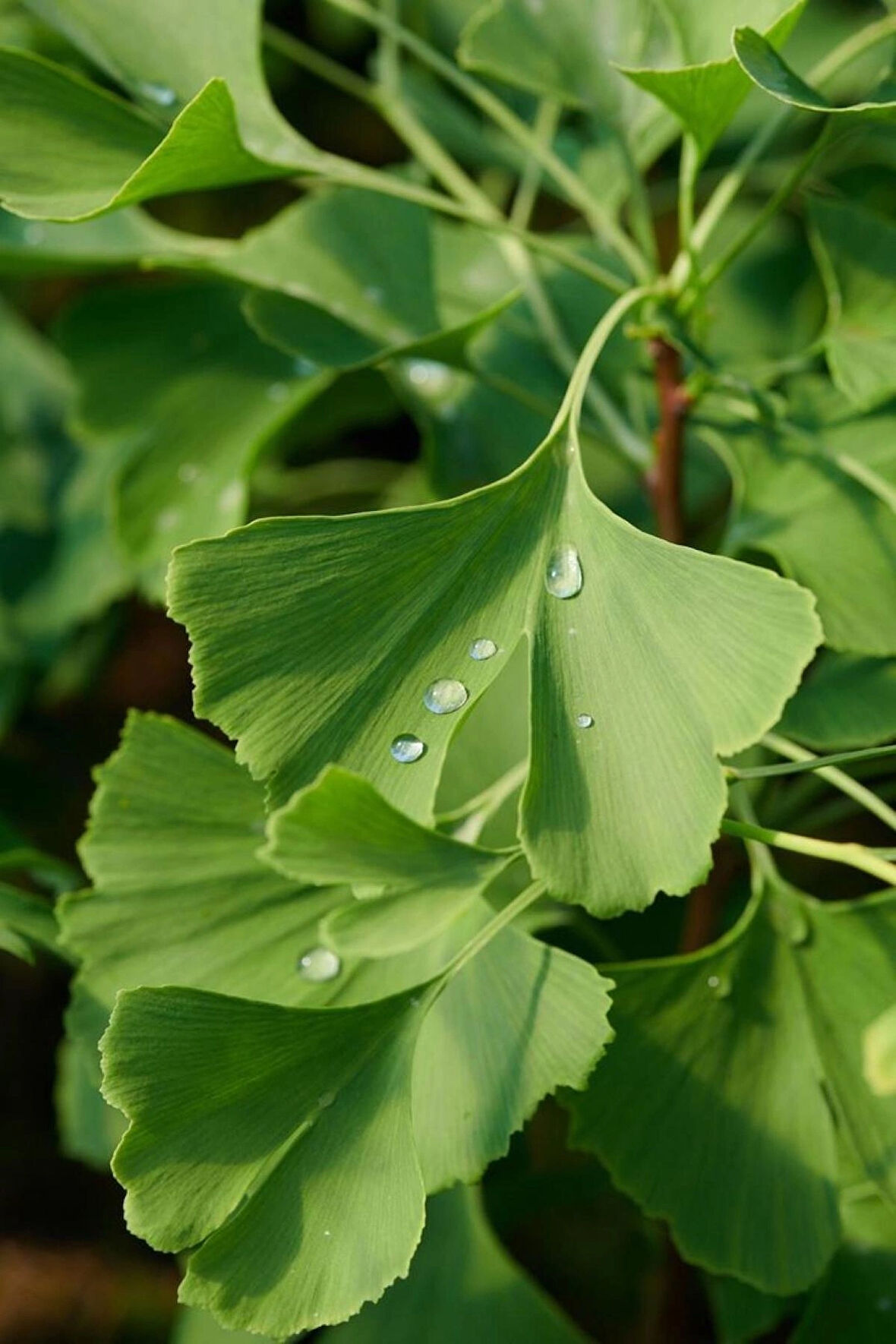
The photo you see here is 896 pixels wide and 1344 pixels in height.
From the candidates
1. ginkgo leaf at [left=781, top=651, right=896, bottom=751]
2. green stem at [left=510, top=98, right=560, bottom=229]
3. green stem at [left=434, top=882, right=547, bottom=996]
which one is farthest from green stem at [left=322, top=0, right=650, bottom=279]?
green stem at [left=434, top=882, right=547, bottom=996]

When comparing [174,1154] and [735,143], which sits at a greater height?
[735,143]

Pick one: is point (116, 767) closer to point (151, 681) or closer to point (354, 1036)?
point (354, 1036)

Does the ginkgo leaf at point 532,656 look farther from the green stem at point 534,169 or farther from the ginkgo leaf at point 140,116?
the green stem at point 534,169

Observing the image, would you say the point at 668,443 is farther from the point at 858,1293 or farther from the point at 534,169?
the point at 858,1293

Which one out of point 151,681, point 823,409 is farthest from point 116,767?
point 151,681

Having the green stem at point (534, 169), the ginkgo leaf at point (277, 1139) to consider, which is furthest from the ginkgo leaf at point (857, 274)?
the ginkgo leaf at point (277, 1139)

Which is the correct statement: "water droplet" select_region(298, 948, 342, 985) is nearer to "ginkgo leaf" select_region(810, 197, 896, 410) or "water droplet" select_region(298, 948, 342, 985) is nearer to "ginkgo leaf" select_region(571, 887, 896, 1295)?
"ginkgo leaf" select_region(571, 887, 896, 1295)
